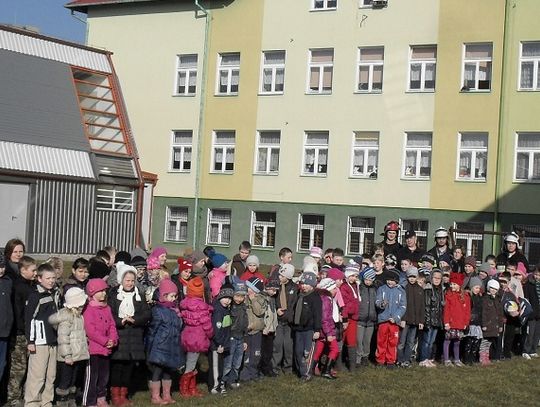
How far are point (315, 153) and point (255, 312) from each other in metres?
20.3

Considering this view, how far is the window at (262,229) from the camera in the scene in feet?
106

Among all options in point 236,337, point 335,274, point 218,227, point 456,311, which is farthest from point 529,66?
point 236,337

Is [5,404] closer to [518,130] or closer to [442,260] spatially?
[442,260]

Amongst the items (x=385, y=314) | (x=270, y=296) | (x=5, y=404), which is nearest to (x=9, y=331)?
(x=5, y=404)

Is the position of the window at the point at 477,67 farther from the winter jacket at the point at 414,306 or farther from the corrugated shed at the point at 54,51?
the winter jacket at the point at 414,306

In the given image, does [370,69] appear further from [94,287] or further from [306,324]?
[94,287]

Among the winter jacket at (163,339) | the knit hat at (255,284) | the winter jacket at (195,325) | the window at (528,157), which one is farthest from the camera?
the window at (528,157)

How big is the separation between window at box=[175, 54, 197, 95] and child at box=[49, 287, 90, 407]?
2507 centimetres

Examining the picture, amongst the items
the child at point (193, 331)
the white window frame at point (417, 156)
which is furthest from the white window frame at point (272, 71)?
the child at point (193, 331)

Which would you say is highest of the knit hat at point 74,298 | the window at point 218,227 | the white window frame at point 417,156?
the white window frame at point 417,156

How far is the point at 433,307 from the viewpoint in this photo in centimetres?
1348

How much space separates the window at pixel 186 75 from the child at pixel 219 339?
23.7 m

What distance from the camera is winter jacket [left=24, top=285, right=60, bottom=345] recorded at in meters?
9.04

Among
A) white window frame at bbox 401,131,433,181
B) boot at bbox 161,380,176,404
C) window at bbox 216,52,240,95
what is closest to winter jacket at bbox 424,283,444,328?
boot at bbox 161,380,176,404
